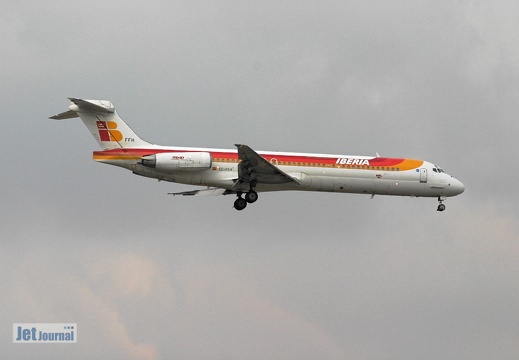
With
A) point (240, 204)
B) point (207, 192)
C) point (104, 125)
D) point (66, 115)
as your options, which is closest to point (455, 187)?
point (240, 204)

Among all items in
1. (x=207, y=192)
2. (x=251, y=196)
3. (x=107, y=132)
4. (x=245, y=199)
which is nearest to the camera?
(x=107, y=132)

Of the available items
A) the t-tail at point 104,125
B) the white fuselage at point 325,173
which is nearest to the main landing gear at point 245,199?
the white fuselage at point 325,173

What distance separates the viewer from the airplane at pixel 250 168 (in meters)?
48.5

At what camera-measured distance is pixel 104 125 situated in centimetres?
4884

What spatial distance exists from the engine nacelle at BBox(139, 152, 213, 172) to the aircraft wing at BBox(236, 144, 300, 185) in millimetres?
1771

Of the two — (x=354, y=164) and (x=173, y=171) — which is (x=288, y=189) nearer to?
(x=354, y=164)

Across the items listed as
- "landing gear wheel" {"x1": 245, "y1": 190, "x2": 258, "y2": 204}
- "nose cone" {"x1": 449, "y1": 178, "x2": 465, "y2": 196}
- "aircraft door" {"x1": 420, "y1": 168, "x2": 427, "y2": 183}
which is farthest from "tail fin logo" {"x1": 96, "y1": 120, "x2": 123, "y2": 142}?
"nose cone" {"x1": 449, "y1": 178, "x2": 465, "y2": 196}

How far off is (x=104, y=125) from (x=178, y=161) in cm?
425

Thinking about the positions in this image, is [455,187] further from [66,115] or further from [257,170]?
[66,115]

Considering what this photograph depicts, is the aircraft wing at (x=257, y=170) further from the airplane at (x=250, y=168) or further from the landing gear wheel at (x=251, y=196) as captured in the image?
the landing gear wheel at (x=251, y=196)

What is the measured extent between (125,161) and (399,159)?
15.3 metres

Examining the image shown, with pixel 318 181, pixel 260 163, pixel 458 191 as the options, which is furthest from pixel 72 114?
pixel 458 191

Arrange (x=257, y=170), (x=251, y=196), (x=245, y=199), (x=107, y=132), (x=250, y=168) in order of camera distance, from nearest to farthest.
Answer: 1. (x=107, y=132)
2. (x=250, y=168)
3. (x=257, y=170)
4. (x=251, y=196)
5. (x=245, y=199)

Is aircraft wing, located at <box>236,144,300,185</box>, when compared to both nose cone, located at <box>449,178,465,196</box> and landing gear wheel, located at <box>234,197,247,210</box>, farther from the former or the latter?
nose cone, located at <box>449,178,465,196</box>
